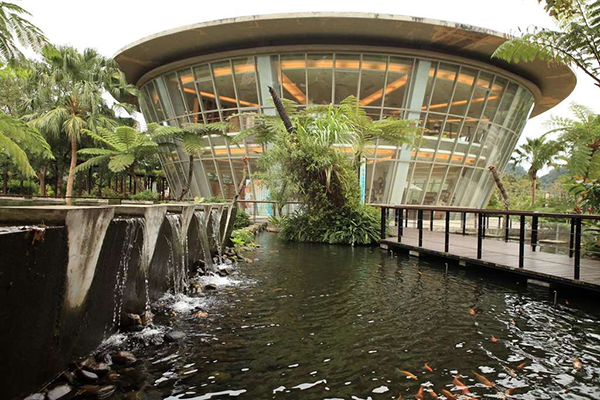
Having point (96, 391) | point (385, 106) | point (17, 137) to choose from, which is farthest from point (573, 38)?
point (385, 106)

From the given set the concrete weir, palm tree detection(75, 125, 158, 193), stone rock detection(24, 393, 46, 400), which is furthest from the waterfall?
palm tree detection(75, 125, 158, 193)

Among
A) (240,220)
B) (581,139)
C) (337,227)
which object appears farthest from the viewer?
(240,220)

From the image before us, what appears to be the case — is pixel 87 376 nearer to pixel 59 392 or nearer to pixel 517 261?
pixel 59 392

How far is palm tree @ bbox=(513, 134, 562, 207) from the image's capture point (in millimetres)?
13930

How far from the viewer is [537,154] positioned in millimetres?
15273

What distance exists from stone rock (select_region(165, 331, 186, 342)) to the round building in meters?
13.5

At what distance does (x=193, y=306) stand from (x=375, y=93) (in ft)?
47.4

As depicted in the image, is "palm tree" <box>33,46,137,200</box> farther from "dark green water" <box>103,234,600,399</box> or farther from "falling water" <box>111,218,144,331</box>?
"dark green water" <box>103,234,600,399</box>

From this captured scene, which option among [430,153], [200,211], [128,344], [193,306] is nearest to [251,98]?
[430,153]

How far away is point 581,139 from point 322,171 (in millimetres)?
8049

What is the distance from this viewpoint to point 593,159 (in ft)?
34.2

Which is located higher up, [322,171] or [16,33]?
[16,33]

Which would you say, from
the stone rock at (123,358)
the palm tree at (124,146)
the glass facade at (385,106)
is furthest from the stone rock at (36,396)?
the glass facade at (385,106)

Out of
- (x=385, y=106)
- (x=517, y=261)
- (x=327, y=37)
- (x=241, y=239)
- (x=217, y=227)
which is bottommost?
(x=241, y=239)
